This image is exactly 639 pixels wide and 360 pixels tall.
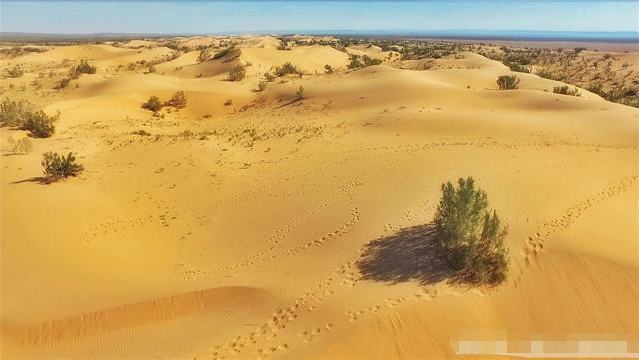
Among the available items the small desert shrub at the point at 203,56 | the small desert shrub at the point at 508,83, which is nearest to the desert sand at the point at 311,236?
the small desert shrub at the point at 508,83

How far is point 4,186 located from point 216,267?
7237 millimetres

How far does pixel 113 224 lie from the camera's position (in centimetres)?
988

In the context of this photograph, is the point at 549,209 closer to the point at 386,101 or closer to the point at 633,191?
the point at 633,191

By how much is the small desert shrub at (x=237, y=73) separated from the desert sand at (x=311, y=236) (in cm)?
1324

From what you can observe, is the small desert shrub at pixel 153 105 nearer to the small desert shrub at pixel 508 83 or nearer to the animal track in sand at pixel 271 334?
the animal track in sand at pixel 271 334

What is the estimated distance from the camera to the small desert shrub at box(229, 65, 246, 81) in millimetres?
30441

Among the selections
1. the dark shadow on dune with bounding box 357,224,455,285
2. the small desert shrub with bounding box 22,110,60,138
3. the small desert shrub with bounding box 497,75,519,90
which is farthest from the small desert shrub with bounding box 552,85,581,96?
the small desert shrub with bounding box 22,110,60,138

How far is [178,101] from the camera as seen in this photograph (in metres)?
24.1

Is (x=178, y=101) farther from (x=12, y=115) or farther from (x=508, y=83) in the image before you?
(x=508, y=83)

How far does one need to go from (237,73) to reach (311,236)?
982 inches

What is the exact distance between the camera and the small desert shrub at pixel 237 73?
99.9ft

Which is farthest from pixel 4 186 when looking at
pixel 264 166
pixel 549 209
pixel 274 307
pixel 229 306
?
pixel 549 209

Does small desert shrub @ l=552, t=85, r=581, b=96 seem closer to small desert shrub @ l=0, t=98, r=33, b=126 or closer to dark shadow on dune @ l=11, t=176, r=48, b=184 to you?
dark shadow on dune @ l=11, t=176, r=48, b=184

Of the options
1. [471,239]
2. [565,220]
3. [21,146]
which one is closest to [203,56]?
[21,146]
